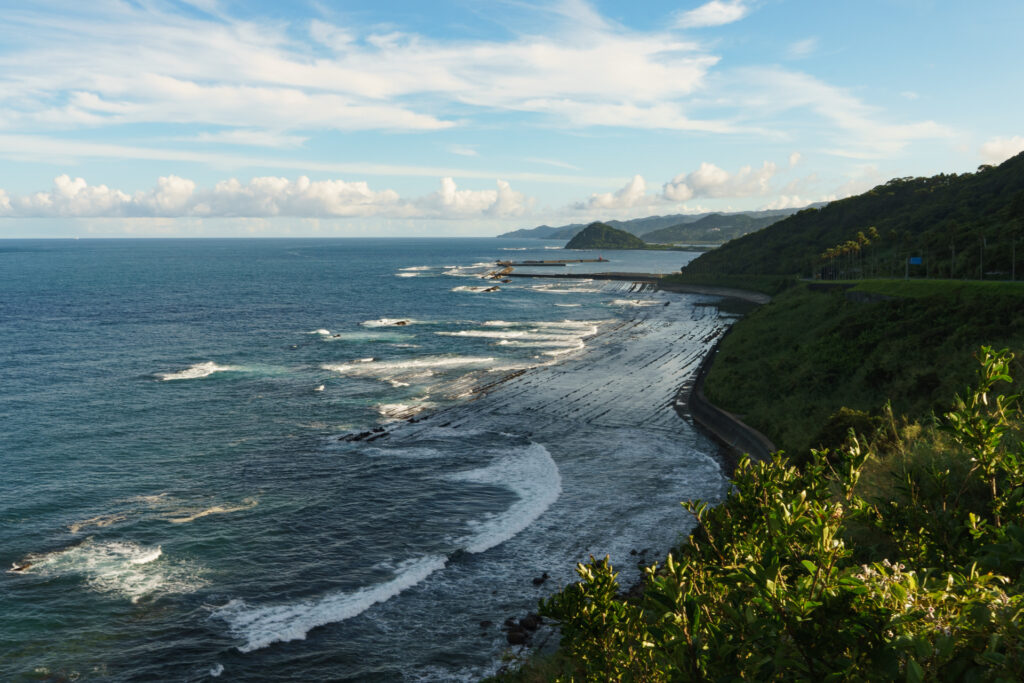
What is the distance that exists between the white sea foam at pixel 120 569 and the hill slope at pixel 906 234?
69.8 m

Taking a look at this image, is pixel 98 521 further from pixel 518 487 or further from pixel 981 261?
pixel 981 261

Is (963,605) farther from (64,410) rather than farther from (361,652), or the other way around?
(64,410)

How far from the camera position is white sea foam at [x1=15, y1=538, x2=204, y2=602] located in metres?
23.6

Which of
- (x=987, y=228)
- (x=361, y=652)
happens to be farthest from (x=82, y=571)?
(x=987, y=228)

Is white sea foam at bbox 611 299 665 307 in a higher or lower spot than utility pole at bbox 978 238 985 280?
lower

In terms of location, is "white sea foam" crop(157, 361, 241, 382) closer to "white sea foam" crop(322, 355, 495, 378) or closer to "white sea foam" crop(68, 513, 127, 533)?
"white sea foam" crop(322, 355, 495, 378)

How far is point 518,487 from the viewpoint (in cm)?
3378

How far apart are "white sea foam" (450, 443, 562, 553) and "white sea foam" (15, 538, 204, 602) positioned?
38.1ft

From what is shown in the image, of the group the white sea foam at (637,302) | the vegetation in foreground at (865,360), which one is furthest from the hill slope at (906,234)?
the white sea foam at (637,302)

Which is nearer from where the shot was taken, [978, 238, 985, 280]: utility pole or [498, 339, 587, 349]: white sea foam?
[978, 238, 985, 280]: utility pole

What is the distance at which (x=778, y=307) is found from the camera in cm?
7444

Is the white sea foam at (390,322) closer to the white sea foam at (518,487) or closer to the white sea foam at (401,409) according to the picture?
the white sea foam at (401,409)

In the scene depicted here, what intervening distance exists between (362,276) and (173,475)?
533 ft

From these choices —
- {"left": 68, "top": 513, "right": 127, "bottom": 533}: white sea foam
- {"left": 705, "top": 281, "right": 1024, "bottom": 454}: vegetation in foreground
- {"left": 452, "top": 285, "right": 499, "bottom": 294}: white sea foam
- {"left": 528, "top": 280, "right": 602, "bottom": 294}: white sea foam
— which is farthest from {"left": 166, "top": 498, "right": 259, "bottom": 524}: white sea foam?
{"left": 528, "top": 280, "right": 602, "bottom": 294}: white sea foam
